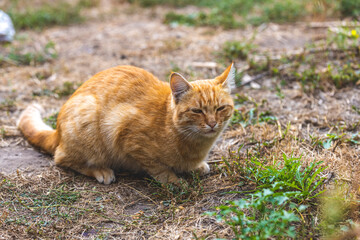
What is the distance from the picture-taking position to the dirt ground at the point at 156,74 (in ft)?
10.8

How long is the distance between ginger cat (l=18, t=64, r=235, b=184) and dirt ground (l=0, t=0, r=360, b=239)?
214 mm

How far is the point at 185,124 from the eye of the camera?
10.6 ft

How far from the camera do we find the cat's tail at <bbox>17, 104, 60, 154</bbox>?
3.78 m

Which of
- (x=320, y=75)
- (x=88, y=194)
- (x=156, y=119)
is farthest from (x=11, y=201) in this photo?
(x=320, y=75)

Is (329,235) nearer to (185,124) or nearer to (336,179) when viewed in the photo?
(336,179)

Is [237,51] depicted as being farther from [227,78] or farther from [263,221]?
[263,221]

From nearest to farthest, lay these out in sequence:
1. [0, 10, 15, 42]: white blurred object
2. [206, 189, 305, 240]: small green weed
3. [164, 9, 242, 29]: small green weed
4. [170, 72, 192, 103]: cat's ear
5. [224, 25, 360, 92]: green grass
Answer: [206, 189, 305, 240]: small green weed
[170, 72, 192, 103]: cat's ear
[224, 25, 360, 92]: green grass
[0, 10, 15, 42]: white blurred object
[164, 9, 242, 29]: small green weed

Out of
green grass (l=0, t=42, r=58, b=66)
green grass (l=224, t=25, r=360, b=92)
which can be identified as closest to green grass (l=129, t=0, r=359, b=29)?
green grass (l=224, t=25, r=360, b=92)

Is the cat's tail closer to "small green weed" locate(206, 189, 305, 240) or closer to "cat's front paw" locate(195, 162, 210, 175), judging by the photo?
"cat's front paw" locate(195, 162, 210, 175)

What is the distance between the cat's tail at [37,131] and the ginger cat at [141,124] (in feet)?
0.37

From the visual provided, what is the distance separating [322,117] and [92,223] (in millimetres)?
2885

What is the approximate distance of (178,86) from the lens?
126 inches

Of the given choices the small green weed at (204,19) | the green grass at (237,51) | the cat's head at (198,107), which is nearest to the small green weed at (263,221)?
the cat's head at (198,107)

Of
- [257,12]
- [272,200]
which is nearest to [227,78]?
[272,200]
